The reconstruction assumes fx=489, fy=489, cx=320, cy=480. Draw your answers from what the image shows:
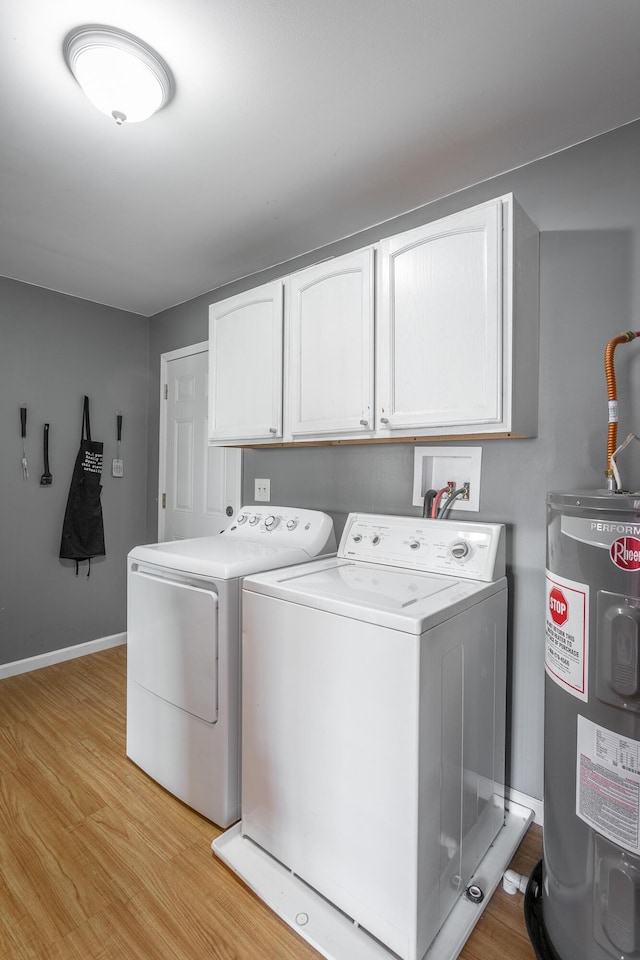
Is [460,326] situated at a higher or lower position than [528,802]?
higher

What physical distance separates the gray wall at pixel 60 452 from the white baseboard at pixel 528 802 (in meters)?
2.76

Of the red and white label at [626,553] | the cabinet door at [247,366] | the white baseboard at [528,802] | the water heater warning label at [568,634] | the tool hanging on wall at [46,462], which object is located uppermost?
the cabinet door at [247,366]

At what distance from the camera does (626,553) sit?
1.05m

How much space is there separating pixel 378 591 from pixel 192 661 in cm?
77

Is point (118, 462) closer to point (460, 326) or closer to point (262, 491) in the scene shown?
point (262, 491)

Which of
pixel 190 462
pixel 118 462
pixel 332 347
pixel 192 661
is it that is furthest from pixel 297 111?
pixel 118 462

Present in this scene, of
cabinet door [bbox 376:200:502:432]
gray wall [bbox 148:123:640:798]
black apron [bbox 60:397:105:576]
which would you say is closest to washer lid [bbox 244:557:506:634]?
gray wall [bbox 148:123:640:798]

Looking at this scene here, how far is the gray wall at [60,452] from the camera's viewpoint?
2992 millimetres

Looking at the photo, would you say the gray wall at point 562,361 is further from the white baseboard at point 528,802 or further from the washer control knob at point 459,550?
the washer control knob at point 459,550

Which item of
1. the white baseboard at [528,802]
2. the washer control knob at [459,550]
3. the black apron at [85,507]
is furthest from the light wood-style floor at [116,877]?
the black apron at [85,507]

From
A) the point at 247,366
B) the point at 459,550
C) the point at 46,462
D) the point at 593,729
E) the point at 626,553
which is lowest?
the point at 593,729

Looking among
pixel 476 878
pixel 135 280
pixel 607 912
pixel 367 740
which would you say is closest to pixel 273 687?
pixel 367 740

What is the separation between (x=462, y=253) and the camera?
Result: 1639mm

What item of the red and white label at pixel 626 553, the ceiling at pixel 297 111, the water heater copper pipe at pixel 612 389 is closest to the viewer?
the red and white label at pixel 626 553
